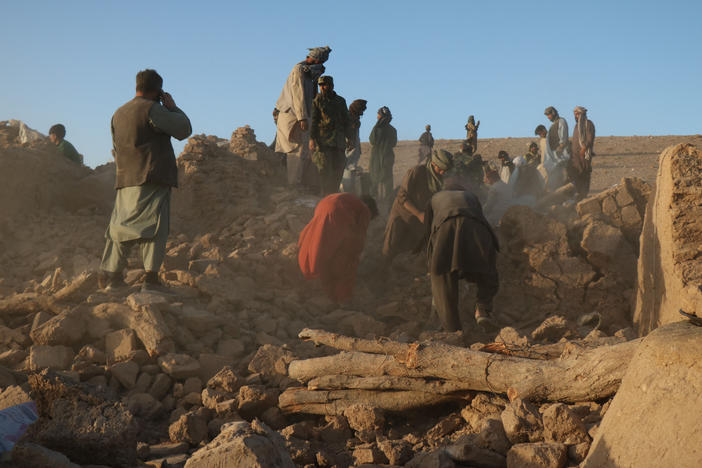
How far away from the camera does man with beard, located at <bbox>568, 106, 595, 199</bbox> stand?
1019 cm

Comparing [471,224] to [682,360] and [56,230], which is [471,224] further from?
[56,230]

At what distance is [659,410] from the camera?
2039 millimetres

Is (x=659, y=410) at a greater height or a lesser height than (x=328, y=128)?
lesser

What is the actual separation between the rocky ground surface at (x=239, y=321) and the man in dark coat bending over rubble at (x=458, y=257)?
0.36 metres

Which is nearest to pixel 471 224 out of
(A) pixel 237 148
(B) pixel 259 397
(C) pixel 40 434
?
(B) pixel 259 397

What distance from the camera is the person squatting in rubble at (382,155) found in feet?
32.9

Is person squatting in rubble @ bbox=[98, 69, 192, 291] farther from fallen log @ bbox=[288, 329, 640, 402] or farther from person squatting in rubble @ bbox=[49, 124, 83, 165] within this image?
person squatting in rubble @ bbox=[49, 124, 83, 165]

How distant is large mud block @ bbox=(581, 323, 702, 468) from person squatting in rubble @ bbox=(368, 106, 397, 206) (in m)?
7.87

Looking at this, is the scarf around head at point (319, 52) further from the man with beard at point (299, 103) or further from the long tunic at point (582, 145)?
the long tunic at point (582, 145)

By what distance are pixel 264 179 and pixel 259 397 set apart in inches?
210

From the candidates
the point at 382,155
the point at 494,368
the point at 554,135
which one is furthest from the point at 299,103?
the point at 554,135

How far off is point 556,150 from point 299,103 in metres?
5.18

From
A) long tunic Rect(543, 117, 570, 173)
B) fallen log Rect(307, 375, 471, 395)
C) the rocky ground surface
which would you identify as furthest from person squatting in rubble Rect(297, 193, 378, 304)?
long tunic Rect(543, 117, 570, 173)

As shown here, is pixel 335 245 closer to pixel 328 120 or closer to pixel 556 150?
pixel 328 120
